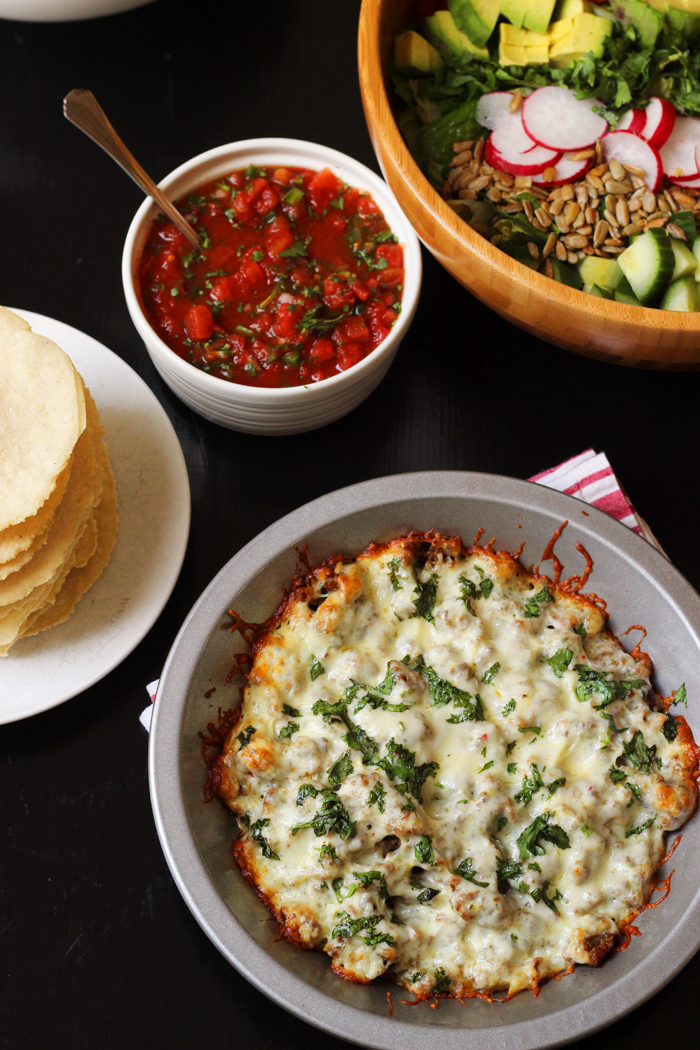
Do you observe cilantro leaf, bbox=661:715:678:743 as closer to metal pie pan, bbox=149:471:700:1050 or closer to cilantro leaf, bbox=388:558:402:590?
metal pie pan, bbox=149:471:700:1050

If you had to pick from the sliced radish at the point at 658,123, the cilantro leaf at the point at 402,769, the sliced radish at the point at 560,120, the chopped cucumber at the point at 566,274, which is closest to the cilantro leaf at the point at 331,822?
the cilantro leaf at the point at 402,769

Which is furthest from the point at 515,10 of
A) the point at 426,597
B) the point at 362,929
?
the point at 362,929

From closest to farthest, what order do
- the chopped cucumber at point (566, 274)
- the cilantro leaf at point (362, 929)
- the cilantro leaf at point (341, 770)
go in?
1. the cilantro leaf at point (362, 929)
2. the cilantro leaf at point (341, 770)
3. the chopped cucumber at point (566, 274)

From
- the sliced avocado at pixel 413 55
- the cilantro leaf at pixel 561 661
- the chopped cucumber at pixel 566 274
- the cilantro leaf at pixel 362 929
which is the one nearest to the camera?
the cilantro leaf at pixel 362 929

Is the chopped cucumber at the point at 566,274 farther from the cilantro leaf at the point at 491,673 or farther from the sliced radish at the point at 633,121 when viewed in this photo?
the cilantro leaf at the point at 491,673

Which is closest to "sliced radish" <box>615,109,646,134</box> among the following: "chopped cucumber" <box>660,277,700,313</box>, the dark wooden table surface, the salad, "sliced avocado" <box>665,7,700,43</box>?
the salad

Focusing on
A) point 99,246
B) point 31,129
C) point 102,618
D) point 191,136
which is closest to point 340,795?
point 102,618
